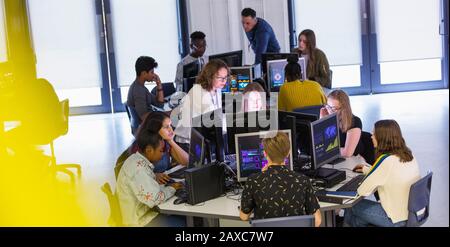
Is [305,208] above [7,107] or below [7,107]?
below

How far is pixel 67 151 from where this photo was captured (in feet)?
30.6

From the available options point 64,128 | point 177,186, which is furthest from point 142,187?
point 64,128

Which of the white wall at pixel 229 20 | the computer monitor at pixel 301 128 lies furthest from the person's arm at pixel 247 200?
the white wall at pixel 229 20

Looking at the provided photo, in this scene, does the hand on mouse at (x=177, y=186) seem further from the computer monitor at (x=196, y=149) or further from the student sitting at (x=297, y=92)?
the student sitting at (x=297, y=92)

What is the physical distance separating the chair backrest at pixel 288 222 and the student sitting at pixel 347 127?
1.64 m

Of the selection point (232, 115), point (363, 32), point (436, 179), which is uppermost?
point (363, 32)

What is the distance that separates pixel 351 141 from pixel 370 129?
3700 millimetres

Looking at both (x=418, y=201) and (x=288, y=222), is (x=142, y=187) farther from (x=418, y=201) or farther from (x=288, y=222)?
(x=418, y=201)

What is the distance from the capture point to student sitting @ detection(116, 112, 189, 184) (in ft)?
14.9

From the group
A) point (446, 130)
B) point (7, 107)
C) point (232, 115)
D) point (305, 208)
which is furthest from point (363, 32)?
point (305, 208)

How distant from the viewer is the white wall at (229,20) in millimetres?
11320

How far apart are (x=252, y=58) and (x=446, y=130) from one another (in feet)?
13.5

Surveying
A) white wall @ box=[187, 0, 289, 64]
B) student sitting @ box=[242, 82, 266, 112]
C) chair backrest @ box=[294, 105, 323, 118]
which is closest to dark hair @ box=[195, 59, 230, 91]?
student sitting @ box=[242, 82, 266, 112]
